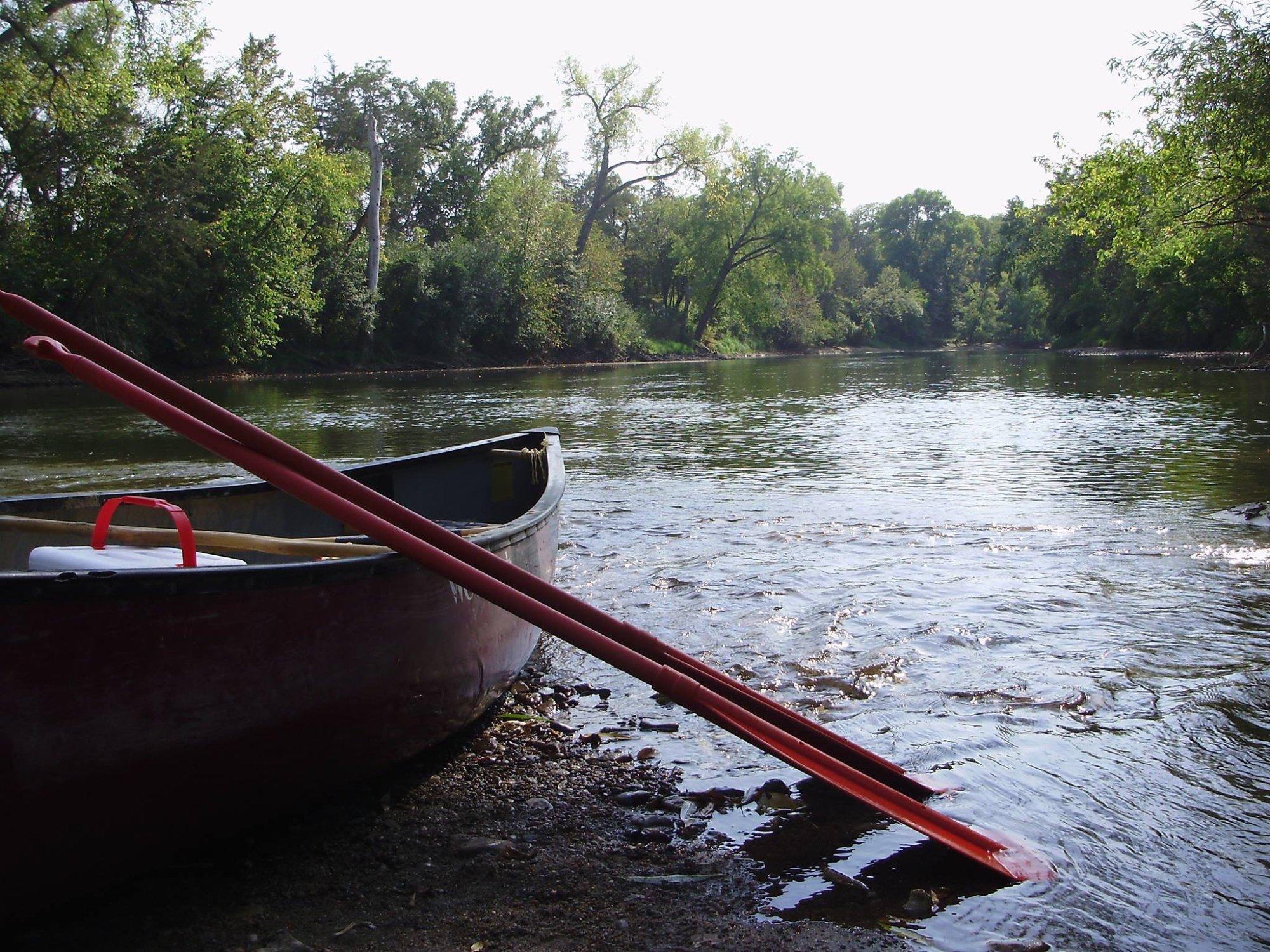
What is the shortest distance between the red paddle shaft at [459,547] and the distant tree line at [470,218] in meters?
19.5

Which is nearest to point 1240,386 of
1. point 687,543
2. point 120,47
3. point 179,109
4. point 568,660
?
point 687,543

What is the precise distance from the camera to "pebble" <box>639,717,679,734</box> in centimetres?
450

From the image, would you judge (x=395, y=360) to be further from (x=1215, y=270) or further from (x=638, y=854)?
(x=638, y=854)

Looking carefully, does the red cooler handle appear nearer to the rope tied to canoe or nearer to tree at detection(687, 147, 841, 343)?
the rope tied to canoe

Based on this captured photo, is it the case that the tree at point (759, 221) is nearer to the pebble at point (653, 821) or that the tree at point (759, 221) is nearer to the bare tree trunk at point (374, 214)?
the bare tree trunk at point (374, 214)

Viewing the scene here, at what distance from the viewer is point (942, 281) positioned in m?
99.8

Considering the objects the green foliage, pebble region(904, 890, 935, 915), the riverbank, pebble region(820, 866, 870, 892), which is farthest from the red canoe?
the green foliage

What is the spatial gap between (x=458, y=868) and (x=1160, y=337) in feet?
159

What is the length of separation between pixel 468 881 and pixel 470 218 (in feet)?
175

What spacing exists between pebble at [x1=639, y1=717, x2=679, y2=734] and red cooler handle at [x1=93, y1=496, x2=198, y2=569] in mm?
2049

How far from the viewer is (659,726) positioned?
452 cm

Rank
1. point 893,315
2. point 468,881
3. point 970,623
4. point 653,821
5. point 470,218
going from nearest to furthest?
point 468,881, point 653,821, point 970,623, point 470,218, point 893,315

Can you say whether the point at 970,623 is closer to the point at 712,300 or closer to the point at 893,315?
the point at 712,300

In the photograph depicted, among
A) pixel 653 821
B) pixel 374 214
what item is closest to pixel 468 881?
pixel 653 821
